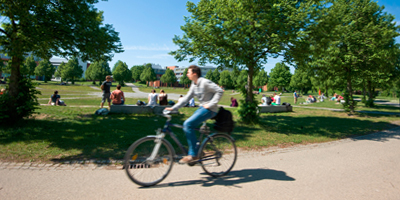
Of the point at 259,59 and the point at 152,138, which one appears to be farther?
the point at 259,59

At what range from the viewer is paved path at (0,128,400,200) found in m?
3.19

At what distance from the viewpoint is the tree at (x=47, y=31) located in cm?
623

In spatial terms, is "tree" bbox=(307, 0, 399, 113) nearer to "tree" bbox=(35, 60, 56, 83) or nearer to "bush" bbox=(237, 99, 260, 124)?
"bush" bbox=(237, 99, 260, 124)

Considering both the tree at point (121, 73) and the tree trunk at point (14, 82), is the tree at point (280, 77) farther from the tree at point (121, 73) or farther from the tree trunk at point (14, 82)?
the tree trunk at point (14, 82)

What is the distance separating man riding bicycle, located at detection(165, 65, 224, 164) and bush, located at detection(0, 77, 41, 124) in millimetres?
6406

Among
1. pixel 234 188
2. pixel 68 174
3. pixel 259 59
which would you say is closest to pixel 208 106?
pixel 234 188

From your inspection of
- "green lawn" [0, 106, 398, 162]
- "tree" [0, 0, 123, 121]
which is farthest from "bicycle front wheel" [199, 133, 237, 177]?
"tree" [0, 0, 123, 121]

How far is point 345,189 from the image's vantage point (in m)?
3.55

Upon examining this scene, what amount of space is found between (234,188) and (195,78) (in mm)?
1908

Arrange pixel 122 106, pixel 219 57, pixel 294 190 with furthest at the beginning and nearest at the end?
pixel 122 106, pixel 219 57, pixel 294 190

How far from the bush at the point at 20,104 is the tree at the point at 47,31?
41 mm

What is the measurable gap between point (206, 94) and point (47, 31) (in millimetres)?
5862

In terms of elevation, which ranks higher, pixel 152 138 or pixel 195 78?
pixel 195 78

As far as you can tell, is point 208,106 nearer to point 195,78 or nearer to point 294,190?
point 195,78
